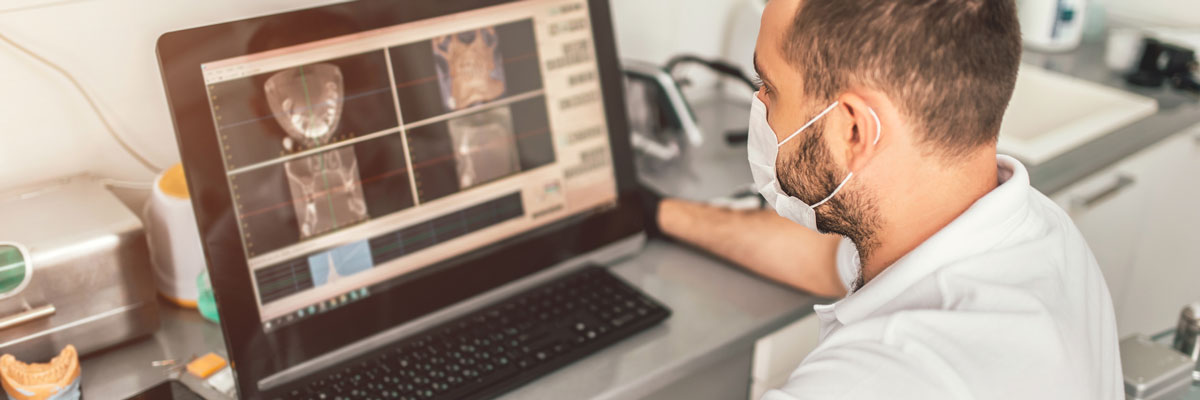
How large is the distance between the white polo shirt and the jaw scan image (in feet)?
Result: 1.89

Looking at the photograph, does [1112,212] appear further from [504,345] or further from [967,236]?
[504,345]

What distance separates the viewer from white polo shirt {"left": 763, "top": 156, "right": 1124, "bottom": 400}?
30.5 inches

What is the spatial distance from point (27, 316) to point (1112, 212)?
1925mm

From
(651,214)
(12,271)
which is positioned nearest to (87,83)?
(12,271)

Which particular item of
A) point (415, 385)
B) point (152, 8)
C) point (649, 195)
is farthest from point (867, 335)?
point (152, 8)

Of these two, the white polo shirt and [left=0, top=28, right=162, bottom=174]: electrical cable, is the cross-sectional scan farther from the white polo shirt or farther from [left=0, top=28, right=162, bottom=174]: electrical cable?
the white polo shirt

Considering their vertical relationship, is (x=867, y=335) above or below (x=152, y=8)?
below

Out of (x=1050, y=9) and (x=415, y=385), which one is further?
(x=1050, y=9)

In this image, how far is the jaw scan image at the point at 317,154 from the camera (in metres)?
1.01

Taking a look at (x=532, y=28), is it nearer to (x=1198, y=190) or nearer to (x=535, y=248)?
(x=535, y=248)

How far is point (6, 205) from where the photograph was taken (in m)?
1.13

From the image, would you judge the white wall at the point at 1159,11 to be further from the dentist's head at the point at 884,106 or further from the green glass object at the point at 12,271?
the green glass object at the point at 12,271

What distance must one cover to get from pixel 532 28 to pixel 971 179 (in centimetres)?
60

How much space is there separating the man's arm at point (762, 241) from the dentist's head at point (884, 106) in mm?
254
